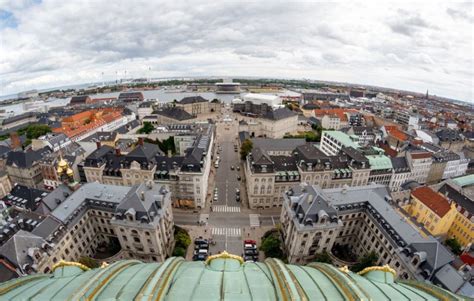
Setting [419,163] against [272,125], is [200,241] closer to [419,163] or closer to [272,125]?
[419,163]

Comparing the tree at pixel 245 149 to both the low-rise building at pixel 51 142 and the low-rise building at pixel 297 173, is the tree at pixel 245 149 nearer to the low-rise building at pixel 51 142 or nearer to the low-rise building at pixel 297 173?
the low-rise building at pixel 297 173

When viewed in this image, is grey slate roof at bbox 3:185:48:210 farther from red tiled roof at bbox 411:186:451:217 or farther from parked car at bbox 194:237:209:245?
red tiled roof at bbox 411:186:451:217

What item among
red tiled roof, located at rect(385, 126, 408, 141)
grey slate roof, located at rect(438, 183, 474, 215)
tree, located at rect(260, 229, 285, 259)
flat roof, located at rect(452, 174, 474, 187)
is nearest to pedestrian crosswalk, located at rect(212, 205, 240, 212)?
tree, located at rect(260, 229, 285, 259)

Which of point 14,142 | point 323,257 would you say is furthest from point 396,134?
point 14,142

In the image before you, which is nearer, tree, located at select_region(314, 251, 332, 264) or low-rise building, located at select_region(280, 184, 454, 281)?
low-rise building, located at select_region(280, 184, 454, 281)

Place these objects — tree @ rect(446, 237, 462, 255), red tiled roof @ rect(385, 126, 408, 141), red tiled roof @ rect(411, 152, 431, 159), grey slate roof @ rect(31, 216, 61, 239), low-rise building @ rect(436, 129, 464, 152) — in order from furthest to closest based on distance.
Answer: low-rise building @ rect(436, 129, 464, 152) → red tiled roof @ rect(385, 126, 408, 141) → red tiled roof @ rect(411, 152, 431, 159) → tree @ rect(446, 237, 462, 255) → grey slate roof @ rect(31, 216, 61, 239)

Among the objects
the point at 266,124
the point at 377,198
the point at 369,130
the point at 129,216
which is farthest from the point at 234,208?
the point at 369,130

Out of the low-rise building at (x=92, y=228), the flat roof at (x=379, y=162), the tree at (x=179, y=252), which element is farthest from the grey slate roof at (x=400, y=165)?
the low-rise building at (x=92, y=228)
